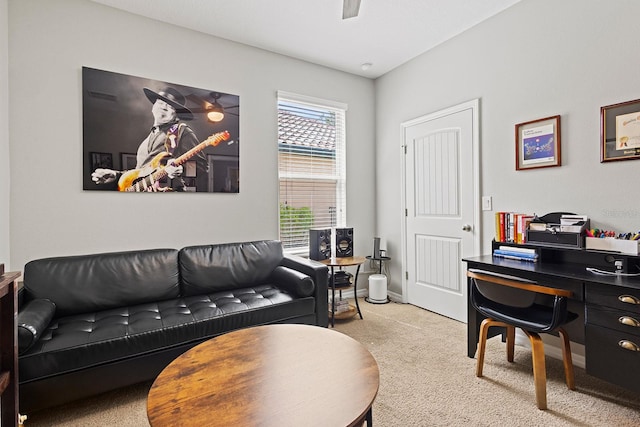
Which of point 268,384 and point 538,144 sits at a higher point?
point 538,144

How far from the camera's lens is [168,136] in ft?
9.21

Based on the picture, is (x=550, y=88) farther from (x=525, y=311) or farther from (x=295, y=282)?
(x=295, y=282)

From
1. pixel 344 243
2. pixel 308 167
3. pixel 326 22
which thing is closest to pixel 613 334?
pixel 344 243

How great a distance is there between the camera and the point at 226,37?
3.06m

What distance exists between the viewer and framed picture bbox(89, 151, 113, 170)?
8.23 ft

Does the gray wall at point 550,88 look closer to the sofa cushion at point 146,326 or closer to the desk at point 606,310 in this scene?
the desk at point 606,310

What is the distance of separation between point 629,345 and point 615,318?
0.43 feet

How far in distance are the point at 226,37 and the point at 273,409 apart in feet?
10.5

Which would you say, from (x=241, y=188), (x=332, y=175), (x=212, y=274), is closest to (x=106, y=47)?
(x=241, y=188)

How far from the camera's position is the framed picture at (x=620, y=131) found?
1996mm

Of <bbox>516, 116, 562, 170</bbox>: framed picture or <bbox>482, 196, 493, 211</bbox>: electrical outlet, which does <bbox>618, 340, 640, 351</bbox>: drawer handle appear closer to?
<bbox>516, 116, 562, 170</bbox>: framed picture

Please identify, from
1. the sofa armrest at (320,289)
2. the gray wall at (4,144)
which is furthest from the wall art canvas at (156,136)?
the sofa armrest at (320,289)

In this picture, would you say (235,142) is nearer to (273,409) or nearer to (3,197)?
(3,197)

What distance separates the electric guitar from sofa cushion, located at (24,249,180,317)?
0.57m
